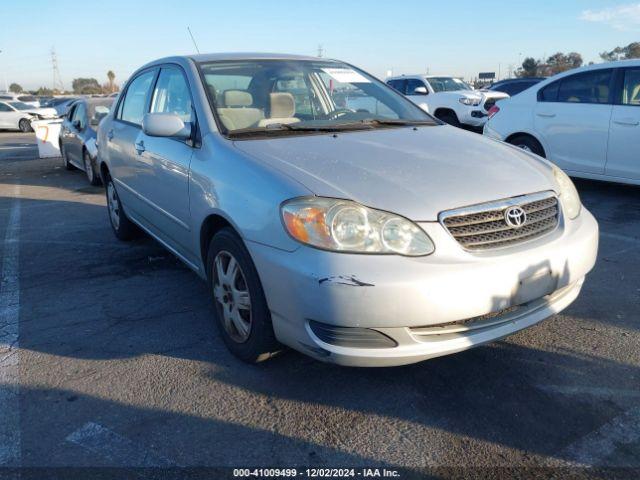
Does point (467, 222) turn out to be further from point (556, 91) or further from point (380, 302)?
point (556, 91)

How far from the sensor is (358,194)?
102 inches

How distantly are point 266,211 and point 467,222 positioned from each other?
3.01 ft

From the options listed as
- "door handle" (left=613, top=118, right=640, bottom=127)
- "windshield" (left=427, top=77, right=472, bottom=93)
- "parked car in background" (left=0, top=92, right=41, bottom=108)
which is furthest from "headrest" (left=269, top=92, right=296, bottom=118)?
"parked car in background" (left=0, top=92, right=41, bottom=108)

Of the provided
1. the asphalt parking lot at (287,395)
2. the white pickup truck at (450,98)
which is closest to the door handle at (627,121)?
the asphalt parking lot at (287,395)

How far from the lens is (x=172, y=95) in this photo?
4.04 m

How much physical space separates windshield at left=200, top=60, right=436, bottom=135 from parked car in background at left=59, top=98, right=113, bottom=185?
17.8 ft

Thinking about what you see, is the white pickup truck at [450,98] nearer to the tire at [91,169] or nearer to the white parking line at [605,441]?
the tire at [91,169]

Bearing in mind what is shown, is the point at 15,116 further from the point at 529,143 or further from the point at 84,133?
the point at 529,143

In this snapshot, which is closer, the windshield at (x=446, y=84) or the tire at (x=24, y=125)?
the windshield at (x=446, y=84)

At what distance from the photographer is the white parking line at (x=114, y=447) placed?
2314 millimetres

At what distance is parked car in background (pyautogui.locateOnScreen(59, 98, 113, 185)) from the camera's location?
909 centimetres

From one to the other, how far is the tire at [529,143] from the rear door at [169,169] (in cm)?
471

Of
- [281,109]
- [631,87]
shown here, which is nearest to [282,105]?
[281,109]

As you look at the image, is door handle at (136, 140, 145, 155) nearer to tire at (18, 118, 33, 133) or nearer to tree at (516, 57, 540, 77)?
tire at (18, 118, 33, 133)
